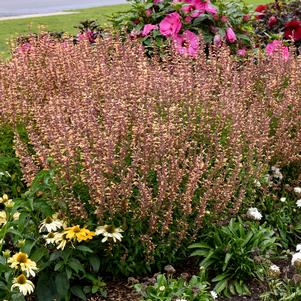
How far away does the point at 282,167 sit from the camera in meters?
4.36

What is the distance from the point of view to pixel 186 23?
616 cm

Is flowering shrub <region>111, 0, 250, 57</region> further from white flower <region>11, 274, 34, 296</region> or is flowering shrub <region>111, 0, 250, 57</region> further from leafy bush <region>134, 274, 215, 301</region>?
white flower <region>11, 274, 34, 296</region>

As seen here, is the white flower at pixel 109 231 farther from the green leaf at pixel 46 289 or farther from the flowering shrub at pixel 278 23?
the flowering shrub at pixel 278 23

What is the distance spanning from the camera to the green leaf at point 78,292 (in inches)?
129

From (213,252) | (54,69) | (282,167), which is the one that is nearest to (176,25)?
(54,69)

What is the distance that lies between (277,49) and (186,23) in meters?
1.24

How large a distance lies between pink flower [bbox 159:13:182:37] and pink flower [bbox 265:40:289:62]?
881 mm

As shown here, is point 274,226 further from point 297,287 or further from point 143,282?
point 143,282

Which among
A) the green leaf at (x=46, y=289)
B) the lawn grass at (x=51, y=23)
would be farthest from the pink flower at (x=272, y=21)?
the lawn grass at (x=51, y=23)

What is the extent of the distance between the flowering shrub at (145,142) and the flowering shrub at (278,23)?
199 cm

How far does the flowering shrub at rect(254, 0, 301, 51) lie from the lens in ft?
21.8

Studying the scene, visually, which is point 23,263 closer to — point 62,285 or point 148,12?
point 62,285

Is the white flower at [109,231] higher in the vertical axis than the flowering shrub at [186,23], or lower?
lower

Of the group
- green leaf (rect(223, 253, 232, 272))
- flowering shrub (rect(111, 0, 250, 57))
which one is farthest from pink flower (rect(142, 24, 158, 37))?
green leaf (rect(223, 253, 232, 272))
